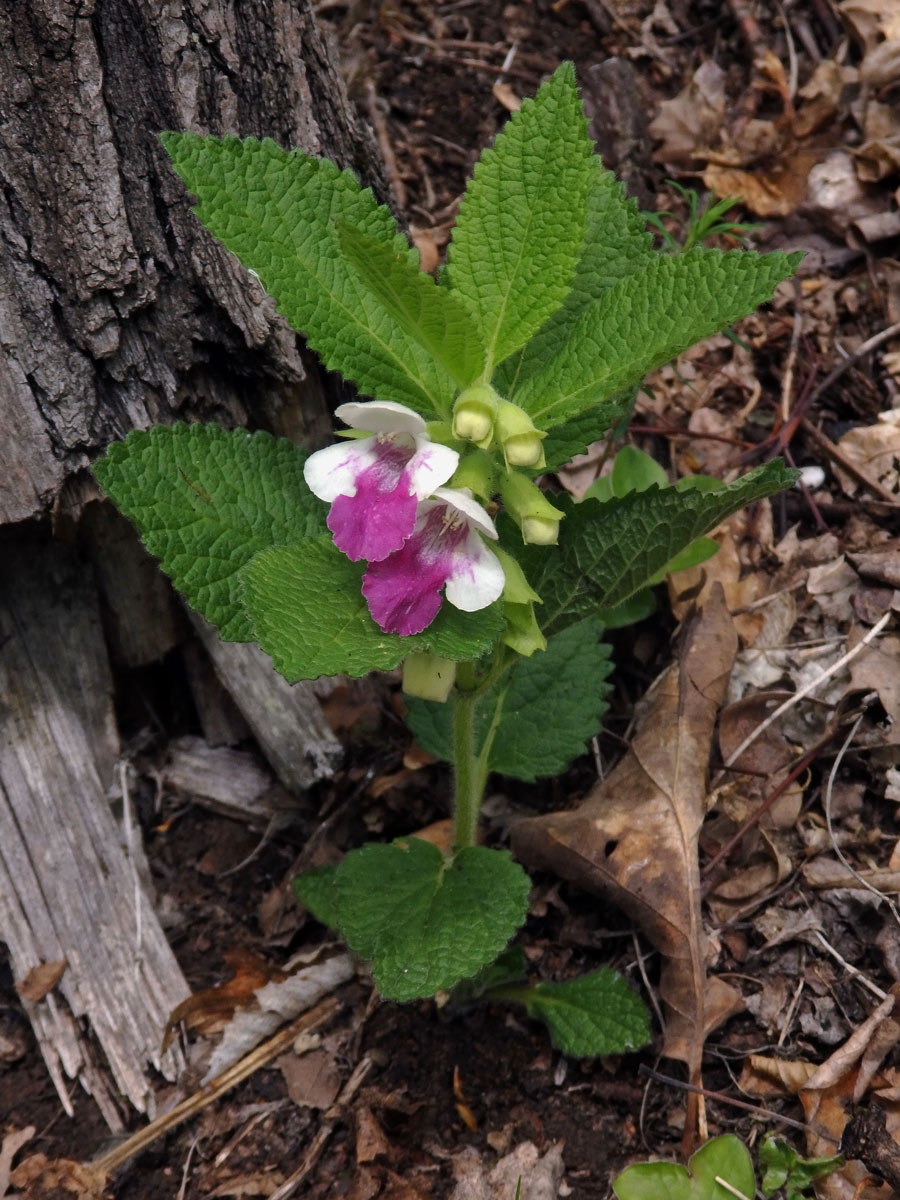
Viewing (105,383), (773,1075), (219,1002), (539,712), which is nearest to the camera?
(773,1075)

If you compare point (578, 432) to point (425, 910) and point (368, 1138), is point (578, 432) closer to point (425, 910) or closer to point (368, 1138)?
point (425, 910)

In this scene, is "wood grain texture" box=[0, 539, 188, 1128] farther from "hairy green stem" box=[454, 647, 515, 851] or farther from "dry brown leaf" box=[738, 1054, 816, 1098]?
"dry brown leaf" box=[738, 1054, 816, 1098]

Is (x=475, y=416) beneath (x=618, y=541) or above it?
above

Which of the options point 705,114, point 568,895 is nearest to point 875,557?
point 568,895

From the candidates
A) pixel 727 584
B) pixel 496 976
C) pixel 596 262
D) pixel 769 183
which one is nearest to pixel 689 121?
pixel 769 183

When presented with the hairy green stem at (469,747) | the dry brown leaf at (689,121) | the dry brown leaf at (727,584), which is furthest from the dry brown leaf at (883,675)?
the dry brown leaf at (689,121)

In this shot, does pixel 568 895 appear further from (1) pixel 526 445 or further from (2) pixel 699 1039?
(1) pixel 526 445
